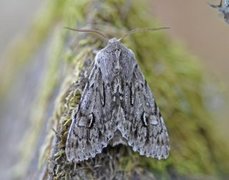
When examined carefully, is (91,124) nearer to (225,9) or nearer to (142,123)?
(142,123)

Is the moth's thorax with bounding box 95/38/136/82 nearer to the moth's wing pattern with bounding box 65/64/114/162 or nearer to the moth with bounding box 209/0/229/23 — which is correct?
the moth's wing pattern with bounding box 65/64/114/162

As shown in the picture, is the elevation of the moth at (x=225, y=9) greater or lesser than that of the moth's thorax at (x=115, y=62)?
greater

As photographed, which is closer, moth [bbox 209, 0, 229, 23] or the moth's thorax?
moth [bbox 209, 0, 229, 23]

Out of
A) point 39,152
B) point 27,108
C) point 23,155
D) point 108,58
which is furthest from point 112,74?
point 27,108

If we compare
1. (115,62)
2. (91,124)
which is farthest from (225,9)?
(91,124)

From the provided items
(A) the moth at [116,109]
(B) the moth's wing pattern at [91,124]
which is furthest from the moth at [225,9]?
(B) the moth's wing pattern at [91,124]

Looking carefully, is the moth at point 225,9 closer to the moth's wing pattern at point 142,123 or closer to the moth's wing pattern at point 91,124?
the moth's wing pattern at point 142,123

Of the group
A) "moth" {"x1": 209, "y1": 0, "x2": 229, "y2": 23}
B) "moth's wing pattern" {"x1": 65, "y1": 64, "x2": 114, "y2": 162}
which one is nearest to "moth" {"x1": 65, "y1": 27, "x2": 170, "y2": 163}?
"moth's wing pattern" {"x1": 65, "y1": 64, "x2": 114, "y2": 162}
